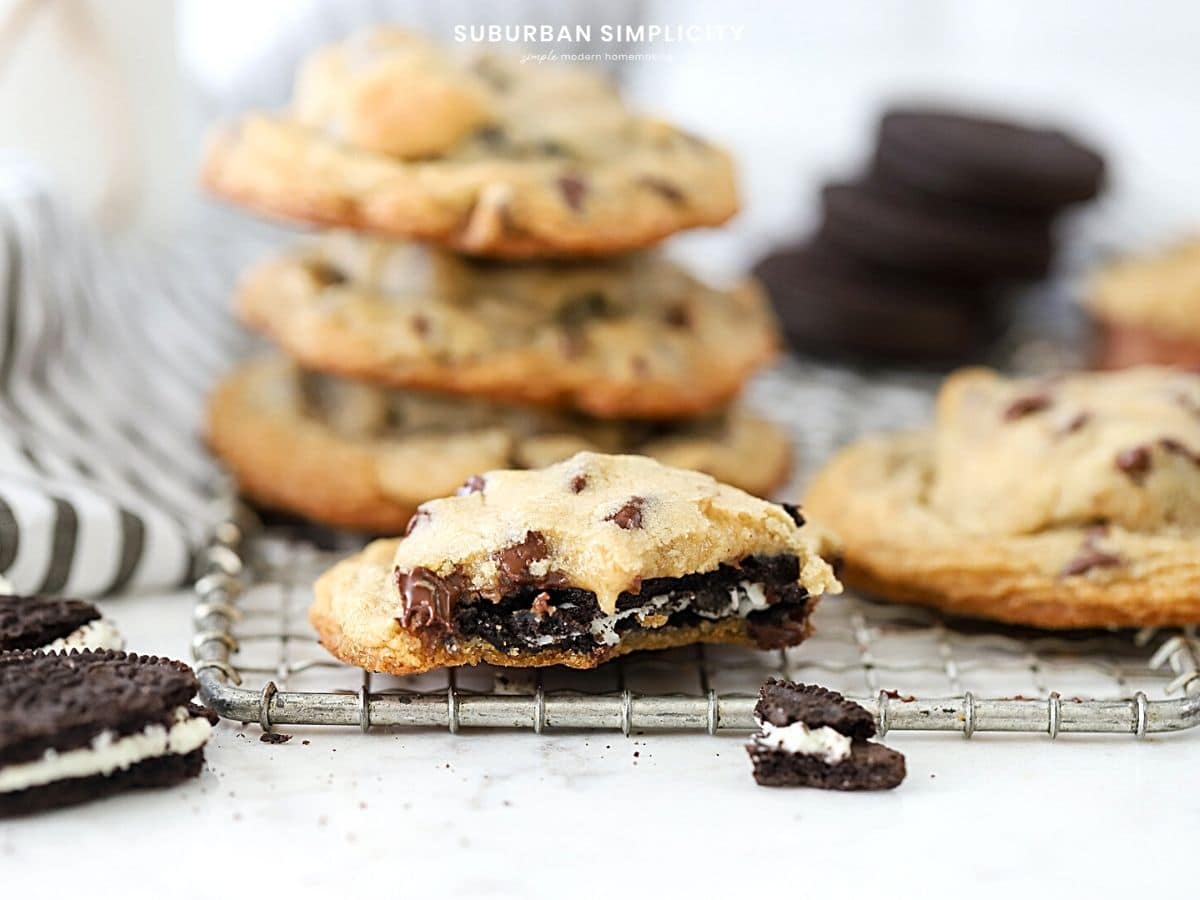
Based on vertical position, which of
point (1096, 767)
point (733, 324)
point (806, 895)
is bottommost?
point (806, 895)

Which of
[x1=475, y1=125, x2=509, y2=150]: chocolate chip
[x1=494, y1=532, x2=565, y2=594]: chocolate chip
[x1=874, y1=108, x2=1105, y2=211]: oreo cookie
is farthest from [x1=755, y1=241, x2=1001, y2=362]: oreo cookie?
[x1=494, y1=532, x2=565, y2=594]: chocolate chip

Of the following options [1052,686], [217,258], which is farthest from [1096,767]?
[217,258]

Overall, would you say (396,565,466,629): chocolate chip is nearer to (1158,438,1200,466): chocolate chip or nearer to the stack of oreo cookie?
(1158,438,1200,466): chocolate chip

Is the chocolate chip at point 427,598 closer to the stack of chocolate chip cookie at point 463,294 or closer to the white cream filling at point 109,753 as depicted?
the white cream filling at point 109,753

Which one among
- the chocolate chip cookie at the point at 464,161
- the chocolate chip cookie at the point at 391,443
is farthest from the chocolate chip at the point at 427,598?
the chocolate chip cookie at the point at 464,161

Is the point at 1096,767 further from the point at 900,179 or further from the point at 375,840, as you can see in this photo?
the point at 900,179

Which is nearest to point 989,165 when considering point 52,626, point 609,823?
point 609,823

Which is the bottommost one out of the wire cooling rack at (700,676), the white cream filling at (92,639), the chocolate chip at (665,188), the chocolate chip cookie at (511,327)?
the wire cooling rack at (700,676)
